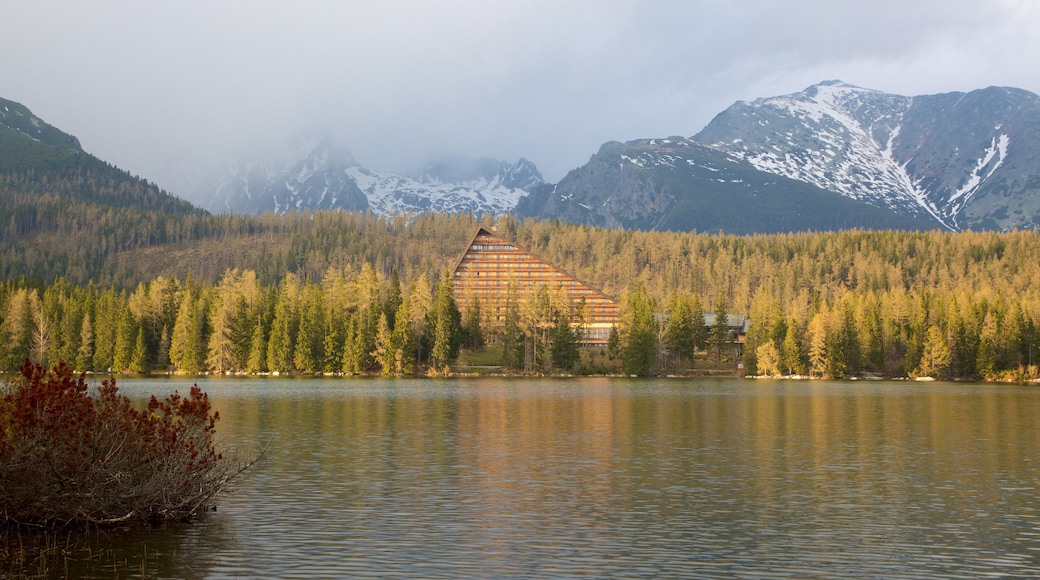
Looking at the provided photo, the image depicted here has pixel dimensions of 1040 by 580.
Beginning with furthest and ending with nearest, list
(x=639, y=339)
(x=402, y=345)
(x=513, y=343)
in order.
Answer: (x=513, y=343)
(x=639, y=339)
(x=402, y=345)

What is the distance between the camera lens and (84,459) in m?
32.4

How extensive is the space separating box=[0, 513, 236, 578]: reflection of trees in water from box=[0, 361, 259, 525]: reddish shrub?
1.74 feet

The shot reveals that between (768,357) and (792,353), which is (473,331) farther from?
(792,353)

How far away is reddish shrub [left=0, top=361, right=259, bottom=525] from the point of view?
3225 centimetres

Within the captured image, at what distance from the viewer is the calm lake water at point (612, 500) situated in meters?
30.5

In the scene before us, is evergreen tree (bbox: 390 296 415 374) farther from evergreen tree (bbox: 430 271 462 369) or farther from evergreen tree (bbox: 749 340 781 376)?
evergreen tree (bbox: 749 340 781 376)

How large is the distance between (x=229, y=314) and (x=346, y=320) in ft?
65.5

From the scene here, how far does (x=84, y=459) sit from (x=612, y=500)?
67.5 ft

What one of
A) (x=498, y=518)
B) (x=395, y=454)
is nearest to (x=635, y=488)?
(x=498, y=518)

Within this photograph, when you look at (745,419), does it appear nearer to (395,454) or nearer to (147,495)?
(395,454)

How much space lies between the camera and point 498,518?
37.6 meters

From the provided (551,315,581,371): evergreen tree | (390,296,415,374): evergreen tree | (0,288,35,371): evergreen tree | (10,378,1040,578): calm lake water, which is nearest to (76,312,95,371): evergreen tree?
(0,288,35,371): evergreen tree

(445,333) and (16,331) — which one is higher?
(445,333)

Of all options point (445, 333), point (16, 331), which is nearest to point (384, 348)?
point (445, 333)
